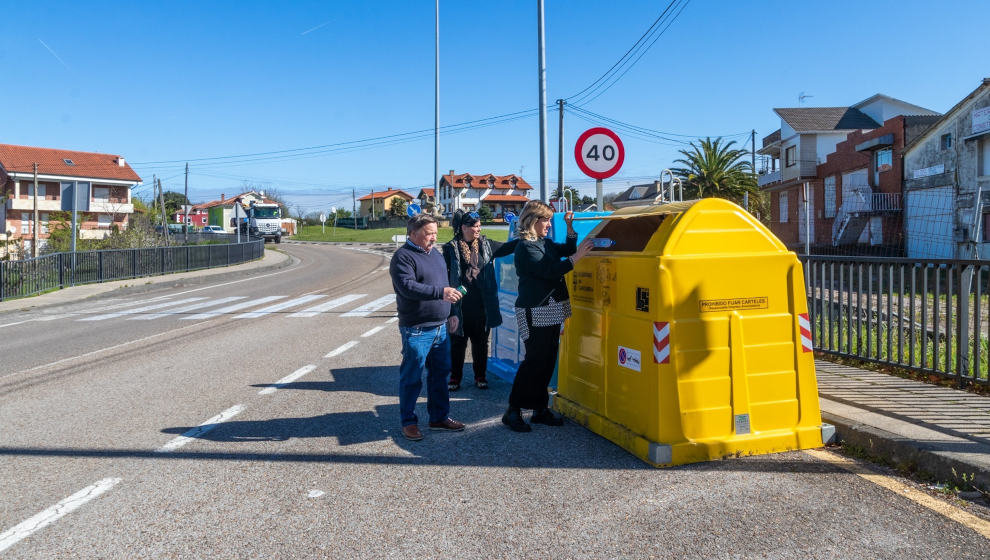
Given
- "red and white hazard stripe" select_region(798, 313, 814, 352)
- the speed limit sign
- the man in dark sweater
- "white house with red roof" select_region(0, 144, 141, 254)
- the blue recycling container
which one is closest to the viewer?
Answer: "red and white hazard stripe" select_region(798, 313, 814, 352)

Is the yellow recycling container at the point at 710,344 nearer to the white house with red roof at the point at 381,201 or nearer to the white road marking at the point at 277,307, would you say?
the white road marking at the point at 277,307

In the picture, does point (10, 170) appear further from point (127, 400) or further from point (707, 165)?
point (127, 400)

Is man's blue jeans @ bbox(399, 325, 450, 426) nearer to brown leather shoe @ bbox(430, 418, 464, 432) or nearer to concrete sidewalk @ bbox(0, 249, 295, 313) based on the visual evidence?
brown leather shoe @ bbox(430, 418, 464, 432)

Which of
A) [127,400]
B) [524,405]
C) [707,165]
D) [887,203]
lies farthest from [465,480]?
[707,165]

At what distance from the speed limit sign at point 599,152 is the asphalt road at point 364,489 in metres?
2.75

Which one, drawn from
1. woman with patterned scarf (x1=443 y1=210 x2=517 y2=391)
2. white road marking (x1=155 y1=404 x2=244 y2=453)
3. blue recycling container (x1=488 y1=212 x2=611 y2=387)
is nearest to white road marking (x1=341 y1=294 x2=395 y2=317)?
blue recycling container (x1=488 y1=212 x2=611 y2=387)

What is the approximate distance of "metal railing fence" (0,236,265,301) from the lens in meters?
18.7

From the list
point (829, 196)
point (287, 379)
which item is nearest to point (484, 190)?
point (829, 196)

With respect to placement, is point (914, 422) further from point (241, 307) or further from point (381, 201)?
point (381, 201)

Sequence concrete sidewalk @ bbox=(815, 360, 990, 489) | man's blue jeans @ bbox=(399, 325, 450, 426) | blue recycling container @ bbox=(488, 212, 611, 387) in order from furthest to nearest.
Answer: blue recycling container @ bbox=(488, 212, 611, 387) → man's blue jeans @ bbox=(399, 325, 450, 426) → concrete sidewalk @ bbox=(815, 360, 990, 489)

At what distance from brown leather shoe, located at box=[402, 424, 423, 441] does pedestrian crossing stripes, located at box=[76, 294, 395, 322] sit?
8.84m

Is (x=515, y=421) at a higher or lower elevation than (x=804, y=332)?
lower

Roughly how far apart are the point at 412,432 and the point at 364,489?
1048 mm

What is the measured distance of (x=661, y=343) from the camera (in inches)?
178
